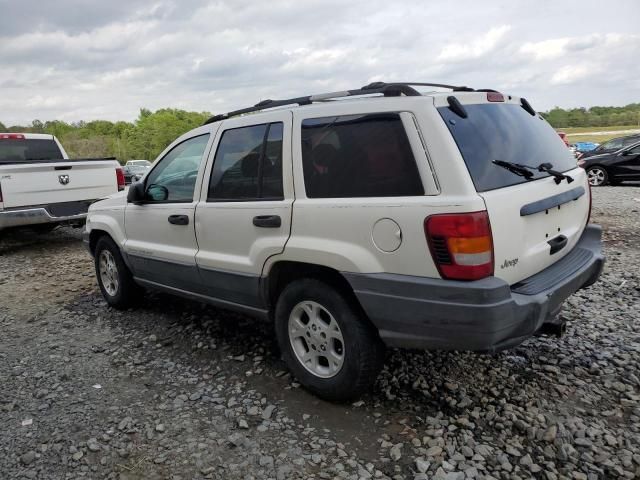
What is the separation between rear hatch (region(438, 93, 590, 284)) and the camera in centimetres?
257

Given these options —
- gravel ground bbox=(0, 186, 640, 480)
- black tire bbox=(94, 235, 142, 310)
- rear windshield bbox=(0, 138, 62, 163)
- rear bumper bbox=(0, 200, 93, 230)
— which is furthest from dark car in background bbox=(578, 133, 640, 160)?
rear windshield bbox=(0, 138, 62, 163)

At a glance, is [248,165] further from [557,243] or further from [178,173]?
[557,243]

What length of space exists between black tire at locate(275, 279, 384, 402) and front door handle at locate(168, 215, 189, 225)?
116cm

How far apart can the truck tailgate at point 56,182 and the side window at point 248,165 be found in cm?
506

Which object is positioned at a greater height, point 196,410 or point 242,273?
point 242,273

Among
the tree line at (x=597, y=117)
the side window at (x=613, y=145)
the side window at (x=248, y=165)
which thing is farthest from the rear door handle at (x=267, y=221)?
the tree line at (x=597, y=117)

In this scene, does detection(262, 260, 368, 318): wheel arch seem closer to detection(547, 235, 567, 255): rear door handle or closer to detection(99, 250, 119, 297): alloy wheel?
detection(547, 235, 567, 255): rear door handle

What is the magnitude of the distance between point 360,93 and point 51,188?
6.26 metres

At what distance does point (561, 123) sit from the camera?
190 feet

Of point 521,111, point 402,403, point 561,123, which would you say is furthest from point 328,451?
point 561,123

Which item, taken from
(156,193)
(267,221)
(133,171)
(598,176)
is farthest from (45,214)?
(133,171)

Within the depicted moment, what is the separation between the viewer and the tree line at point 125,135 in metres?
58.7

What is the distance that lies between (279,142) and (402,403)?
1.82 metres

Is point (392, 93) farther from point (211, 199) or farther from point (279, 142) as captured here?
point (211, 199)
